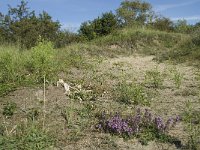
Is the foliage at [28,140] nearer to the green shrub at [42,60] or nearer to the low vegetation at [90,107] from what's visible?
the low vegetation at [90,107]

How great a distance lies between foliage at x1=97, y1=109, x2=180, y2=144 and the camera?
4.99 metres

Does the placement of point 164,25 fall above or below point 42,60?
above

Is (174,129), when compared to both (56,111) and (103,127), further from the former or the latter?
(56,111)

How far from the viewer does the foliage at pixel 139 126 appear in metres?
4.99

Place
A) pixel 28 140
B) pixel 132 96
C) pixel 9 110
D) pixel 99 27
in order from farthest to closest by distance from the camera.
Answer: pixel 99 27
pixel 132 96
pixel 9 110
pixel 28 140

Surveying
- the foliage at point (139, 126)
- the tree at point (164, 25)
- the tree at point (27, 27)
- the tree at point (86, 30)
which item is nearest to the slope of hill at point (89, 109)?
the foliage at point (139, 126)

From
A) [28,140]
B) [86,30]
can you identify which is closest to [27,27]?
[86,30]

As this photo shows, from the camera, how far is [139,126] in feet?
17.0

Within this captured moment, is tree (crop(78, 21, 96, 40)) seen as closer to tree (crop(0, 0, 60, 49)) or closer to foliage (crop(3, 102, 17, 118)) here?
tree (crop(0, 0, 60, 49))

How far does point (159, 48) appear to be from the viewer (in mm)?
17109

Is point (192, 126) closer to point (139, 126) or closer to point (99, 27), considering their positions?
point (139, 126)

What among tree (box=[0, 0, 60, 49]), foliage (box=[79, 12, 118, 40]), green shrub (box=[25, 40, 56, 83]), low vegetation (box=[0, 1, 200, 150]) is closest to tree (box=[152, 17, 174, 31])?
foliage (box=[79, 12, 118, 40])

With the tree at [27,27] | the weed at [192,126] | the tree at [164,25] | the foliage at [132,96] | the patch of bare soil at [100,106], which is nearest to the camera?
the weed at [192,126]

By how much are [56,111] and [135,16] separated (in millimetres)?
33768
